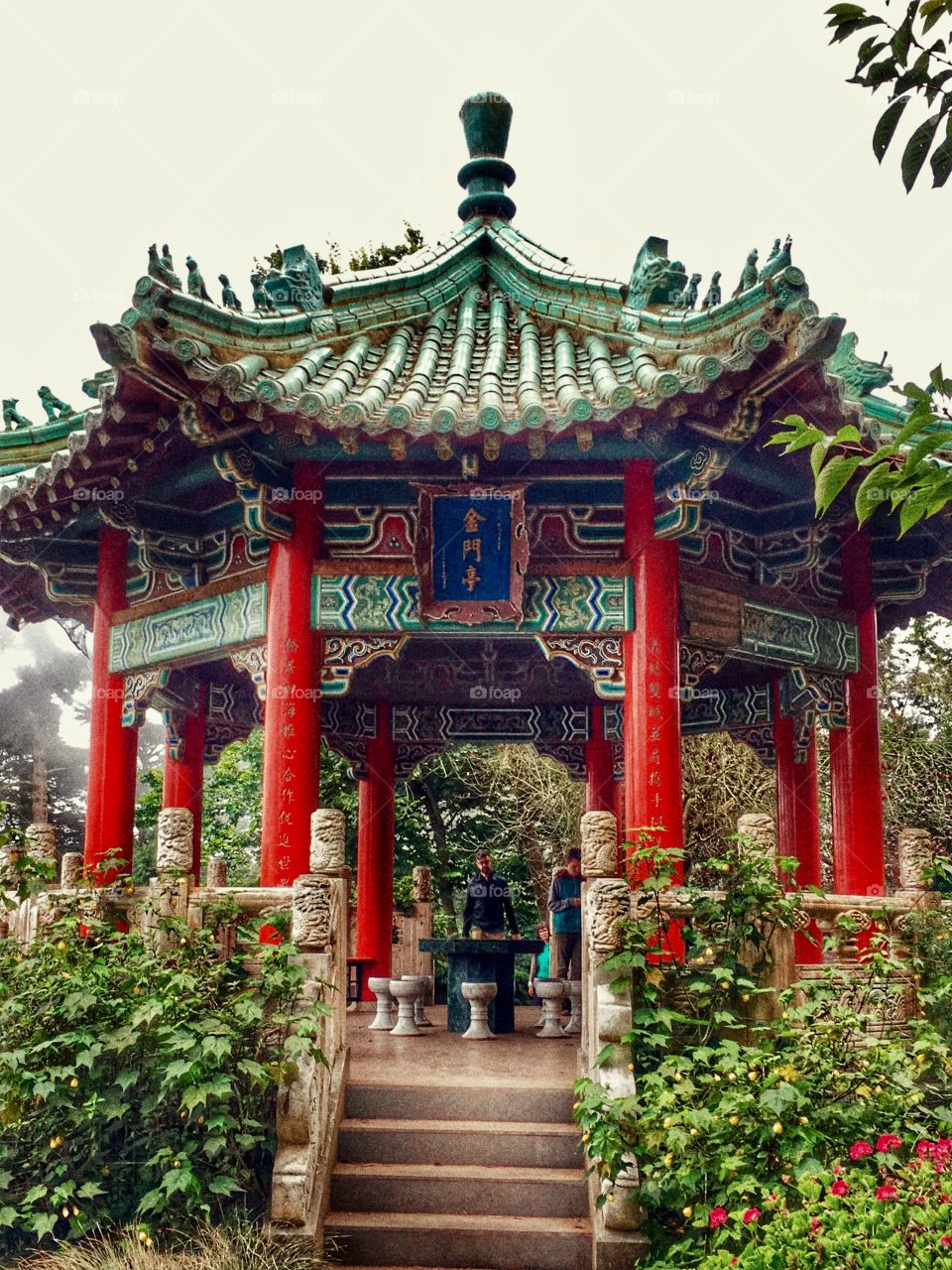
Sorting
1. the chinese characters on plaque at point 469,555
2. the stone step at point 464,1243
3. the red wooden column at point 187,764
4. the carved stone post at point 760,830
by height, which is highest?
the chinese characters on plaque at point 469,555

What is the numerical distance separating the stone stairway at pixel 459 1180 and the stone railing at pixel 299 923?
207mm

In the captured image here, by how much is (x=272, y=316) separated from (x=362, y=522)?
172 cm

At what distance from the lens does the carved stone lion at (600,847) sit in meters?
7.10

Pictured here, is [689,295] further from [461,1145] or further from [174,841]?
A: [461,1145]

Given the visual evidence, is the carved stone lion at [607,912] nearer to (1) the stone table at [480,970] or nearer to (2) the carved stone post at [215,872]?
(1) the stone table at [480,970]

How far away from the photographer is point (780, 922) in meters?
7.13

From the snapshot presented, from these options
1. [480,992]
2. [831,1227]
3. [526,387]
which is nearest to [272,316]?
[526,387]

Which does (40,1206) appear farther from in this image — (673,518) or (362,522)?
(673,518)

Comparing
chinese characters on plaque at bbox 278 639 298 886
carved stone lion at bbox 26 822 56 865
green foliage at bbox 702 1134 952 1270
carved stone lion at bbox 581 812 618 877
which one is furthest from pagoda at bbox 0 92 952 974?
green foliage at bbox 702 1134 952 1270

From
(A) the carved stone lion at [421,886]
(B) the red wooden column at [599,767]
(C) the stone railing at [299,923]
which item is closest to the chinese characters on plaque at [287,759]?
A: (C) the stone railing at [299,923]

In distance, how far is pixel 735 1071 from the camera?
6.35 meters

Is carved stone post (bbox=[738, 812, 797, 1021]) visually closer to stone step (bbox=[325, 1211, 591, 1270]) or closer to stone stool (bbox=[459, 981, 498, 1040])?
stone step (bbox=[325, 1211, 591, 1270])

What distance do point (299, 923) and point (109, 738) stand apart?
409cm

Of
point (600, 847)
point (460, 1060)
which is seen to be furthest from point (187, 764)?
point (600, 847)
